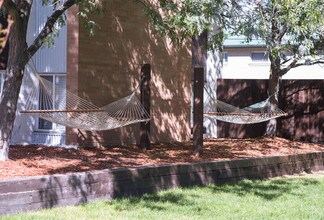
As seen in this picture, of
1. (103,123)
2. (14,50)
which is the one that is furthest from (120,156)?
(14,50)

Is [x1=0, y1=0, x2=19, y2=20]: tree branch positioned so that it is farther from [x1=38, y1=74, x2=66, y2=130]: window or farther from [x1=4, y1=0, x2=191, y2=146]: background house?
[x1=38, y1=74, x2=66, y2=130]: window

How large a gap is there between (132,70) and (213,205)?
678 centimetres

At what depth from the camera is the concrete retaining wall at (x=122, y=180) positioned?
7.16 metres

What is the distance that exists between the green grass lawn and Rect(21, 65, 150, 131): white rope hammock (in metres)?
2.47

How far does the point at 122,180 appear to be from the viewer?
8383mm

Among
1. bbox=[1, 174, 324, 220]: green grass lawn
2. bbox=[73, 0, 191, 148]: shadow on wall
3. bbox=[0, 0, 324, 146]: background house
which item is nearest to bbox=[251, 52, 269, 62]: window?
bbox=[0, 0, 324, 146]: background house

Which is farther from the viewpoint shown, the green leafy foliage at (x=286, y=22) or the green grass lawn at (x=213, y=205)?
the green leafy foliage at (x=286, y=22)

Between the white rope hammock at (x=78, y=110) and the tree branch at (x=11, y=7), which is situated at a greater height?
the tree branch at (x=11, y=7)

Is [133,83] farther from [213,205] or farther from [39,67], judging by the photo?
[213,205]

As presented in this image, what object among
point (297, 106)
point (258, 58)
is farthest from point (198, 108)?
point (258, 58)

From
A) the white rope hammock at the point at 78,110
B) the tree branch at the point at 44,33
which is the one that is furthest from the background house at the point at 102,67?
the tree branch at the point at 44,33

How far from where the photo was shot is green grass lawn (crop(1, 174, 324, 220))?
23.4 feet

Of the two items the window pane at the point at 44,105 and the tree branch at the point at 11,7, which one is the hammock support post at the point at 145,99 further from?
the tree branch at the point at 11,7

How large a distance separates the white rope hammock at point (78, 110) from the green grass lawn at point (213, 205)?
2471 millimetres
